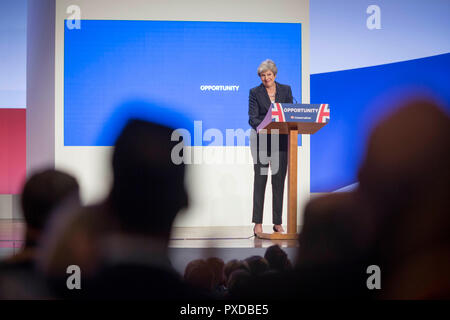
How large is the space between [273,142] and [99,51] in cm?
208

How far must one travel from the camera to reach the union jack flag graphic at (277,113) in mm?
1922

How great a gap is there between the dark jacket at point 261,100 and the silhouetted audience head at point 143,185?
82cm

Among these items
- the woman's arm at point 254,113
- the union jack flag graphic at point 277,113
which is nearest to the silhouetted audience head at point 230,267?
the union jack flag graphic at point 277,113

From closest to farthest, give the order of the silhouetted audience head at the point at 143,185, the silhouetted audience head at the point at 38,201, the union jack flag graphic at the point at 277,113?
1. the silhouetted audience head at the point at 38,201
2. the silhouetted audience head at the point at 143,185
3. the union jack flag graphic at the point at 277,113

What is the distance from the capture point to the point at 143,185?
2.21 m

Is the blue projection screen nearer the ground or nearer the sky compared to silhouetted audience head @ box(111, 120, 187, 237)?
nearer the sky

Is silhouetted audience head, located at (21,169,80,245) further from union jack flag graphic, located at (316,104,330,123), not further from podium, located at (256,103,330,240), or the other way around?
union jack flag graphic, located at (316,104,330,123)

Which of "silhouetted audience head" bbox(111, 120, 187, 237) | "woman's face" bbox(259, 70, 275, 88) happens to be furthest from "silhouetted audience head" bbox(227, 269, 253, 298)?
"woman's face" bbox(259, 70, 275, 88)

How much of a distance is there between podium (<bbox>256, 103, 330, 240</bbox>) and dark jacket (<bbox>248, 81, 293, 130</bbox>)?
0.16 metres

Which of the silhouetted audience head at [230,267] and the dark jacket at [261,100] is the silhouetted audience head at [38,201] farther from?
the dark jacket at [261,100]

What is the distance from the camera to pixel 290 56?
317 centimetres

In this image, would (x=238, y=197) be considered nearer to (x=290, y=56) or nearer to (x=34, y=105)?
(x=290, y=56)

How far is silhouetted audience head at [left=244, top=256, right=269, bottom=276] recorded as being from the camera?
1.20 metres
